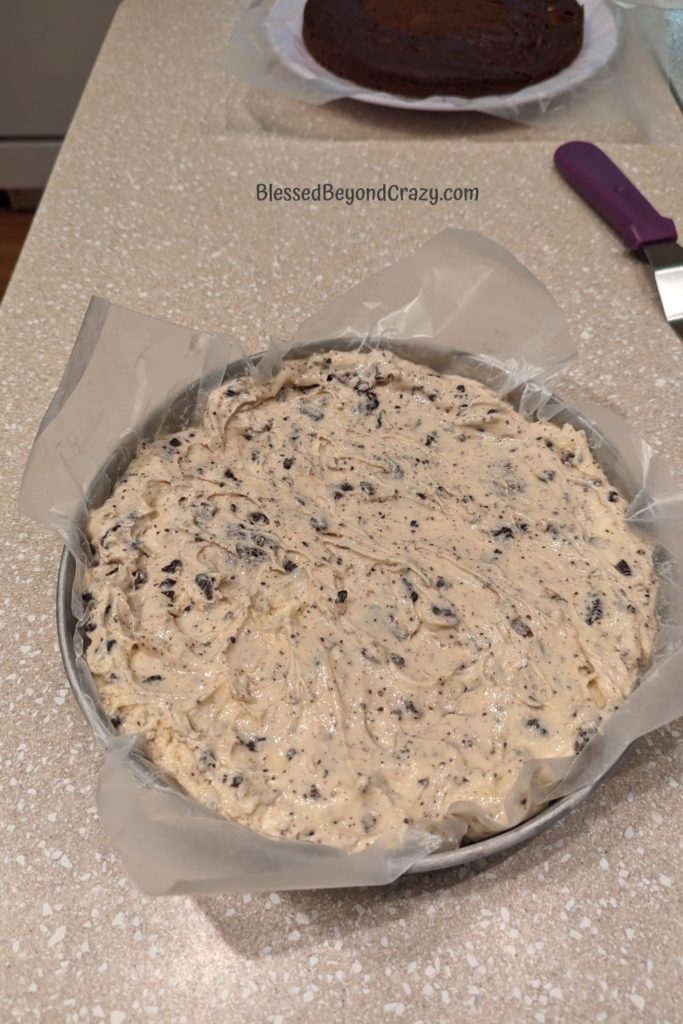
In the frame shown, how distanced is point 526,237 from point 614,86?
37 cm

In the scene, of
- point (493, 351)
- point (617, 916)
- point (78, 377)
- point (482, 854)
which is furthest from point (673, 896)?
point (78, 377)

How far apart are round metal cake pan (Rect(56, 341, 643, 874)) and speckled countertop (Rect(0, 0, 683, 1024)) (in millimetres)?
74

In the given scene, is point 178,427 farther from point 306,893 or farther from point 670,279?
point 670,279

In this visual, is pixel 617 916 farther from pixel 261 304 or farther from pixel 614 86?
pixel 614 86

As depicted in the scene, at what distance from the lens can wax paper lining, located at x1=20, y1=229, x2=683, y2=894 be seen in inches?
19.4

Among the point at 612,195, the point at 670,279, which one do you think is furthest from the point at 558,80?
the point at 670,279

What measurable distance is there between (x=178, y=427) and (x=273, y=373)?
0.10m

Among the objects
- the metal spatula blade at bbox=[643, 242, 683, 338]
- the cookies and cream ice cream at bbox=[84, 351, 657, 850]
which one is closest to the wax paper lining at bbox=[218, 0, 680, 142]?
the metal spatula blade at bbox=[643, 242, 683, 338]

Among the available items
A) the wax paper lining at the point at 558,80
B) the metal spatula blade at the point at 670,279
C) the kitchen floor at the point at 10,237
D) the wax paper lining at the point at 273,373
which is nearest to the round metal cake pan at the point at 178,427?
the wax paper lining at the point at 273,373

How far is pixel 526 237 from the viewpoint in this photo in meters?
1.10

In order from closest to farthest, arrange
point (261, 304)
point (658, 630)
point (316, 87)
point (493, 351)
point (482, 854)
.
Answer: point (482, 854) < point (658, 630) < point (493, 351) < point (261, 304) < point (316, 87)

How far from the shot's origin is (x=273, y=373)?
0.77m

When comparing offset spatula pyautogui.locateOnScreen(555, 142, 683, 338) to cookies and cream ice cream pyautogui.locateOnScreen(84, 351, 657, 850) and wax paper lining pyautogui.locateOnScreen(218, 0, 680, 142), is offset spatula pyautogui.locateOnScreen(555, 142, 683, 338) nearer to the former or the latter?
wax paper lining pyautogui.locateOnScreen(218, 0, 680, 142)

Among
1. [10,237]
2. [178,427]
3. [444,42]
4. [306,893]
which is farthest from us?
[10,237]
